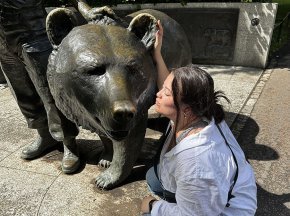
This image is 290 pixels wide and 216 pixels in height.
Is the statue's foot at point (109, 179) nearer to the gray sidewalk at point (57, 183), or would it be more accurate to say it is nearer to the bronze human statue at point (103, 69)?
the gray sidewalk at point (57, 183)

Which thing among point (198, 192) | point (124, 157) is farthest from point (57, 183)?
point (198, 192)

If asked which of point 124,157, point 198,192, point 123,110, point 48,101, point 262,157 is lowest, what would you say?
point 262,157

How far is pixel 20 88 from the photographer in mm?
3332

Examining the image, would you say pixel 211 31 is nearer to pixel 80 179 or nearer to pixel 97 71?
pixel 80 179

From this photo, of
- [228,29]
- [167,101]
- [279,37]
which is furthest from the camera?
[279,37]

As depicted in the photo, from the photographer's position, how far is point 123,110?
2.01m

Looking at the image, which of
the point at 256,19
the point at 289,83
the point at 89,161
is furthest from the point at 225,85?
the point at 89,161

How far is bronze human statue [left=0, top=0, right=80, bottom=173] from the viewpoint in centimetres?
281

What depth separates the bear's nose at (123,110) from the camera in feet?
6.61

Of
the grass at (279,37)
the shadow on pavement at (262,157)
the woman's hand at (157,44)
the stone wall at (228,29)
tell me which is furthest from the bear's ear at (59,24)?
the grass at (279,37)

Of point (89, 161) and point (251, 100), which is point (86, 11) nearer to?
point (89, 161)

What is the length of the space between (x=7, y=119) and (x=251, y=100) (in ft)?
11.0

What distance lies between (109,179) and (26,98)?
3.80ft

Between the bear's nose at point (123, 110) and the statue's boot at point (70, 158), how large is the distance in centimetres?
135
